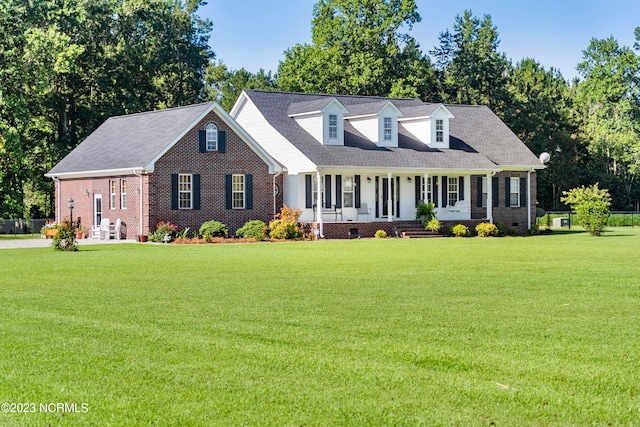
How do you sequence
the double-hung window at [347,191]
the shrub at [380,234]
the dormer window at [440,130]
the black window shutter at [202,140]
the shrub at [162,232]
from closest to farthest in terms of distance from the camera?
the shrub at [162,232]
the black window shutter at [202,140]
the shrub at [380,234]
the double-hung window at [347,191]
the dormer window at [440,130]

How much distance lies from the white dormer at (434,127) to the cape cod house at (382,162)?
50 millimetres

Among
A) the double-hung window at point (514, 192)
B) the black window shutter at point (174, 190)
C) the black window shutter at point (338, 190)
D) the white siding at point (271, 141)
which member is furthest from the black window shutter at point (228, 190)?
the double-hung window at point (514, 192)

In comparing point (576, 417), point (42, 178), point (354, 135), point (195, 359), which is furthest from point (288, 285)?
point (42, 178)

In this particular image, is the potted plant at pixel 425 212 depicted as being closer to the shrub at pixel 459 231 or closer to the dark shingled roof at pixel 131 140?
the shrub at pixel 459 231

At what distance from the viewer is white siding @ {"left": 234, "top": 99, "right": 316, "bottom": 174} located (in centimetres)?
3959

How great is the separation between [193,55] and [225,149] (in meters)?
25.4

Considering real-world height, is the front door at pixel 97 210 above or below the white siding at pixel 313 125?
below

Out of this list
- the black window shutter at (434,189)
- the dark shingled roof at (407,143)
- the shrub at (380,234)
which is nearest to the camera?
the shrub at (380,234)

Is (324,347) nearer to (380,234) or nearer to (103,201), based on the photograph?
(380,234)

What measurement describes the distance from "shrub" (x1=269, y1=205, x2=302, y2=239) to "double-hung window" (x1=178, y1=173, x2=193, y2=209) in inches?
139

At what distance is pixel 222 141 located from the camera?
37969mm

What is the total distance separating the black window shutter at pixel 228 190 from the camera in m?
38.2

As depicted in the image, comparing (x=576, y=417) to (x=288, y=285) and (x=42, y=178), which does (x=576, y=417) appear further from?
(x=42, y=178)

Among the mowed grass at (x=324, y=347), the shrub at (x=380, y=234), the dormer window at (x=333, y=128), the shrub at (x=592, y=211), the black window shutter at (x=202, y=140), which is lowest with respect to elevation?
the mowed grass at (x=324, y=347)
